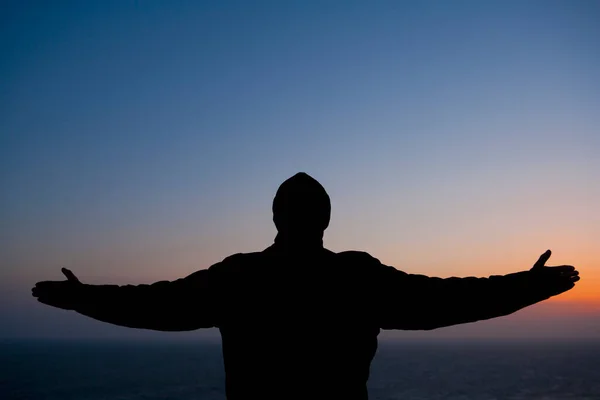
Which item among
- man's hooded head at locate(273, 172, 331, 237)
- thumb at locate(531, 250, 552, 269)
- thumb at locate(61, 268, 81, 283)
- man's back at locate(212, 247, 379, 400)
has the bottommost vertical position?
man's back at locate(212, 247, 379, 400)

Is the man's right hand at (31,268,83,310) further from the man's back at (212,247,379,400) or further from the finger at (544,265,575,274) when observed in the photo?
the finger at (544,265,575,274)

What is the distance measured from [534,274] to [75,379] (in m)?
126

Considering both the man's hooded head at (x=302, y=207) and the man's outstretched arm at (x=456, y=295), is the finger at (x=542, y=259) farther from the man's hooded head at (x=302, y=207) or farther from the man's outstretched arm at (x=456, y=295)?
the man's hooded head at (x=302, y=207)

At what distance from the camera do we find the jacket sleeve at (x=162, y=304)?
12.5ft

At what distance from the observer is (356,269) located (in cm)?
377

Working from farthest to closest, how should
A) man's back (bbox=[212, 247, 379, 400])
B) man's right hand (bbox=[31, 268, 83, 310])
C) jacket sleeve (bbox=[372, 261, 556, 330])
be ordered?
man's right hand (bbox=[31, 268, 83, 310]) → jacket sleeve (bbox=[372, 261, 556, 330]) → man's back (bbox=[212, 247, 379, 400])

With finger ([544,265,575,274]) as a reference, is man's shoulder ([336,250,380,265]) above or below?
above

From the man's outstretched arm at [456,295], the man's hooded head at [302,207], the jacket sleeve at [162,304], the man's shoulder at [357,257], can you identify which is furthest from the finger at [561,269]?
the jacket sleeve at [162,304]

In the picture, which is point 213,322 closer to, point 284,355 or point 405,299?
point 284,355

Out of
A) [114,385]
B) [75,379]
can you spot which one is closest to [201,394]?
[114,385]

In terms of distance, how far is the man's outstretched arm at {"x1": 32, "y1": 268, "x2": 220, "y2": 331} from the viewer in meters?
3.82

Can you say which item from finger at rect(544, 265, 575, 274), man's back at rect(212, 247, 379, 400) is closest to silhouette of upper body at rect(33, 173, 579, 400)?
man's back at rect(212, 247, 379, 400)

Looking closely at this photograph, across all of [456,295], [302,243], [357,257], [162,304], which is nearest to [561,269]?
[456,295]

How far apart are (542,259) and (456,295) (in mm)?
707
